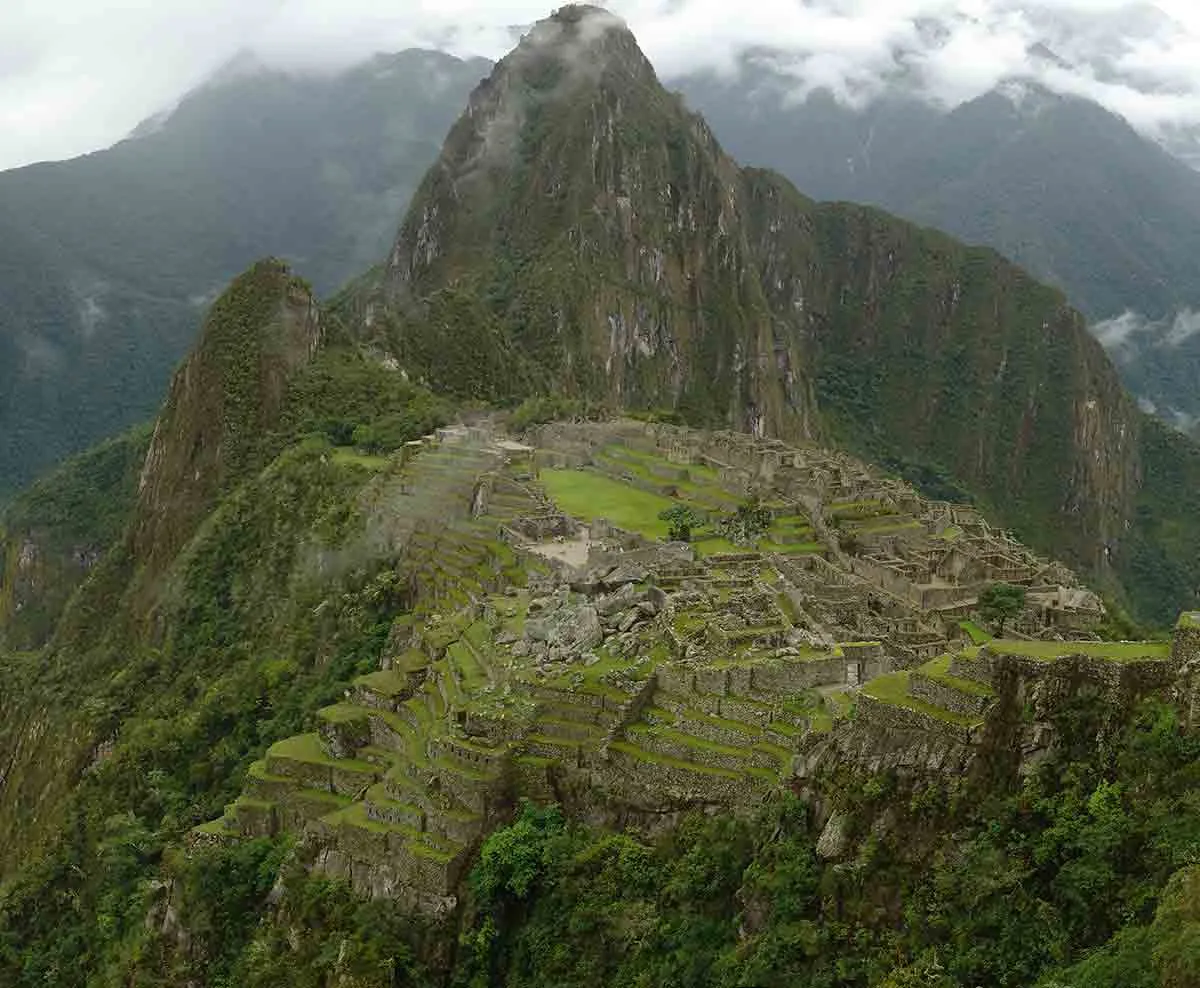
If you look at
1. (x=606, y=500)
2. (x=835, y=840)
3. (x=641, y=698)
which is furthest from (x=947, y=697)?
(x=606, y=500)

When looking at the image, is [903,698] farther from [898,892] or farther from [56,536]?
[56,536]

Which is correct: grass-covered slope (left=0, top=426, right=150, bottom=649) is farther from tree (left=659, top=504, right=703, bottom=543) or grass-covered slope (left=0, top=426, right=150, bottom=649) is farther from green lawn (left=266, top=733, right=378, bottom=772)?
green lawn (left=266, top=733, right=378, bottom=772)

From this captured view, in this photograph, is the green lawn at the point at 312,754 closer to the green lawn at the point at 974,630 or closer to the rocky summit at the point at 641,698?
the rocky summit at the point at 641,698

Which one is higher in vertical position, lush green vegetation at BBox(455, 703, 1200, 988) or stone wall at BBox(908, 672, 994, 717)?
stone wall at BBox(908, 672, 994, 717)

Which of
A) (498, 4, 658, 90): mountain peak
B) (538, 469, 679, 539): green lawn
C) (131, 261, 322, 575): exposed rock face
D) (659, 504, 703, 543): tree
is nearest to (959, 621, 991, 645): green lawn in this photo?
(659, 504, 703, 543): tree

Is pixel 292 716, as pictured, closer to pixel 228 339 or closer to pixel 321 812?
pixel 321 812

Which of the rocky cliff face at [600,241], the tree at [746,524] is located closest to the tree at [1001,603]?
the tree at [746,524]

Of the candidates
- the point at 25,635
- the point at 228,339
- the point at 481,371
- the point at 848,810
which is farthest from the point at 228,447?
the point at 848,810
